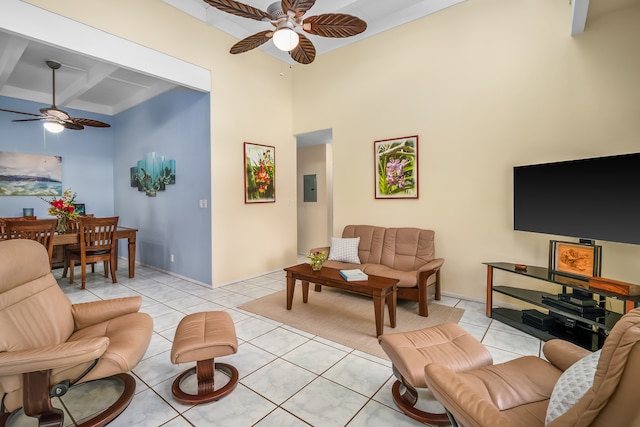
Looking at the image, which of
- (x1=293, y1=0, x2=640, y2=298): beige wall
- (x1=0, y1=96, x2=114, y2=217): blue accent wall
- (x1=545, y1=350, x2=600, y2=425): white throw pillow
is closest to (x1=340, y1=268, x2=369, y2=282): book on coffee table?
(x1=293, y1=0, x2=640, y2=298): beige wall

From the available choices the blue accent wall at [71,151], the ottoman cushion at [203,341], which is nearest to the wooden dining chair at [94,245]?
the blue accent wall at [71,151]

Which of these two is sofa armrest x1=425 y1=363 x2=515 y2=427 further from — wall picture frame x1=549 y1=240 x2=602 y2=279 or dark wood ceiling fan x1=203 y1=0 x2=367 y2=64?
dark wood ceiling fan x1=203 y1=0 x2=367 y2=64

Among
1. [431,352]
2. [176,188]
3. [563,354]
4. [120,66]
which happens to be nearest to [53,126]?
[176,188]

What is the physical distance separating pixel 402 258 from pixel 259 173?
8.62 feet

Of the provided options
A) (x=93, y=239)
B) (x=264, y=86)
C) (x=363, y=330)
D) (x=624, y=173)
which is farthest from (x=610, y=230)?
(x=93, y=239)

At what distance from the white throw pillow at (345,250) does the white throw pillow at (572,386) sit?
3.01m

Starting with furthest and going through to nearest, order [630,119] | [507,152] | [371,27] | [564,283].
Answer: [371,27] < [507,152] < [630,119] < [564,283]

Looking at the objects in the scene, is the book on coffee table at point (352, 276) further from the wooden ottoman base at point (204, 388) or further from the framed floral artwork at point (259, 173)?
the framed floral artwork at point (259, 173)

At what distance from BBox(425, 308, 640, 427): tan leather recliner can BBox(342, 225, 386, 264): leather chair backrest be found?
8.27ft

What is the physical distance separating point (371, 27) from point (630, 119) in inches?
127

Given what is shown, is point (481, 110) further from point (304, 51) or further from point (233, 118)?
point (233, 118)

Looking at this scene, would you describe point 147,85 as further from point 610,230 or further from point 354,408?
point 610,230

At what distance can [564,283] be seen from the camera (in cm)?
251

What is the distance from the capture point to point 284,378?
209 centimetres
